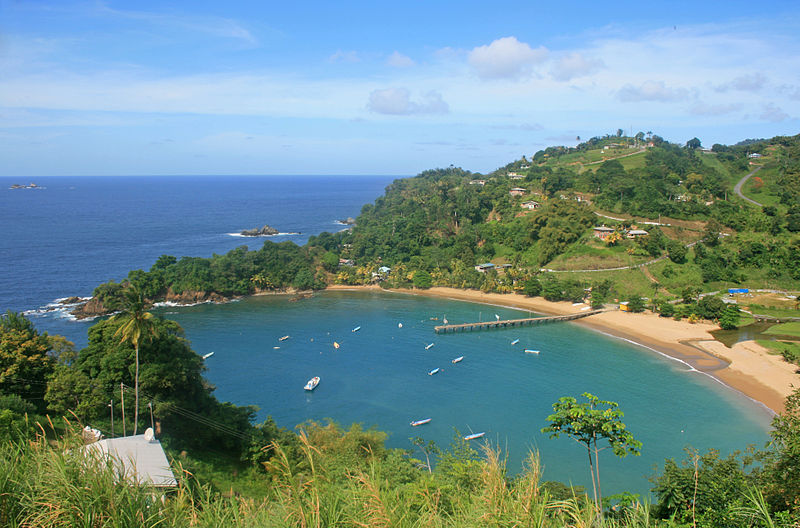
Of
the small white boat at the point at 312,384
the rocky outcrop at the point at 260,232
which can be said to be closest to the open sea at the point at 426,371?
the small white boat at the point at 312,384

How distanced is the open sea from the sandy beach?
1510 millimetres

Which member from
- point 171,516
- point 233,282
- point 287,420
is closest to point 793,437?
point 171,516

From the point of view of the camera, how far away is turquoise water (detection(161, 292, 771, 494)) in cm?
2508

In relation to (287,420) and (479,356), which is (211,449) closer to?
(287,420)

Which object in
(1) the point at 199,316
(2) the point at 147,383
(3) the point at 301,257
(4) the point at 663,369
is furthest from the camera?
(3) the point at 301,257

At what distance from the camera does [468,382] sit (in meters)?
32.5

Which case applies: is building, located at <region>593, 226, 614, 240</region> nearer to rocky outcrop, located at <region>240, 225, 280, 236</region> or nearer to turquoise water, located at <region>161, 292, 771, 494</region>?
turquoise water, located at <region>161, 292, 771, 494</region>

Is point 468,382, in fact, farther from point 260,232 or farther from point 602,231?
point 260,232

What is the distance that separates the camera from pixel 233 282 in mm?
53750

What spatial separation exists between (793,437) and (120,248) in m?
82.9

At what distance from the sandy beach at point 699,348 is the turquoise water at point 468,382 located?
1.63 meters

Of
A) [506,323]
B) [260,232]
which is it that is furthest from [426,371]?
[260,232]

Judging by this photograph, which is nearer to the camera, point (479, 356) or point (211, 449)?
point (211, 449)

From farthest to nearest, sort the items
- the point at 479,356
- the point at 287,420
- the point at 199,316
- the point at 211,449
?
the point at 199,316
the point at 479,356
the point at 287,420
the point at 211,449
